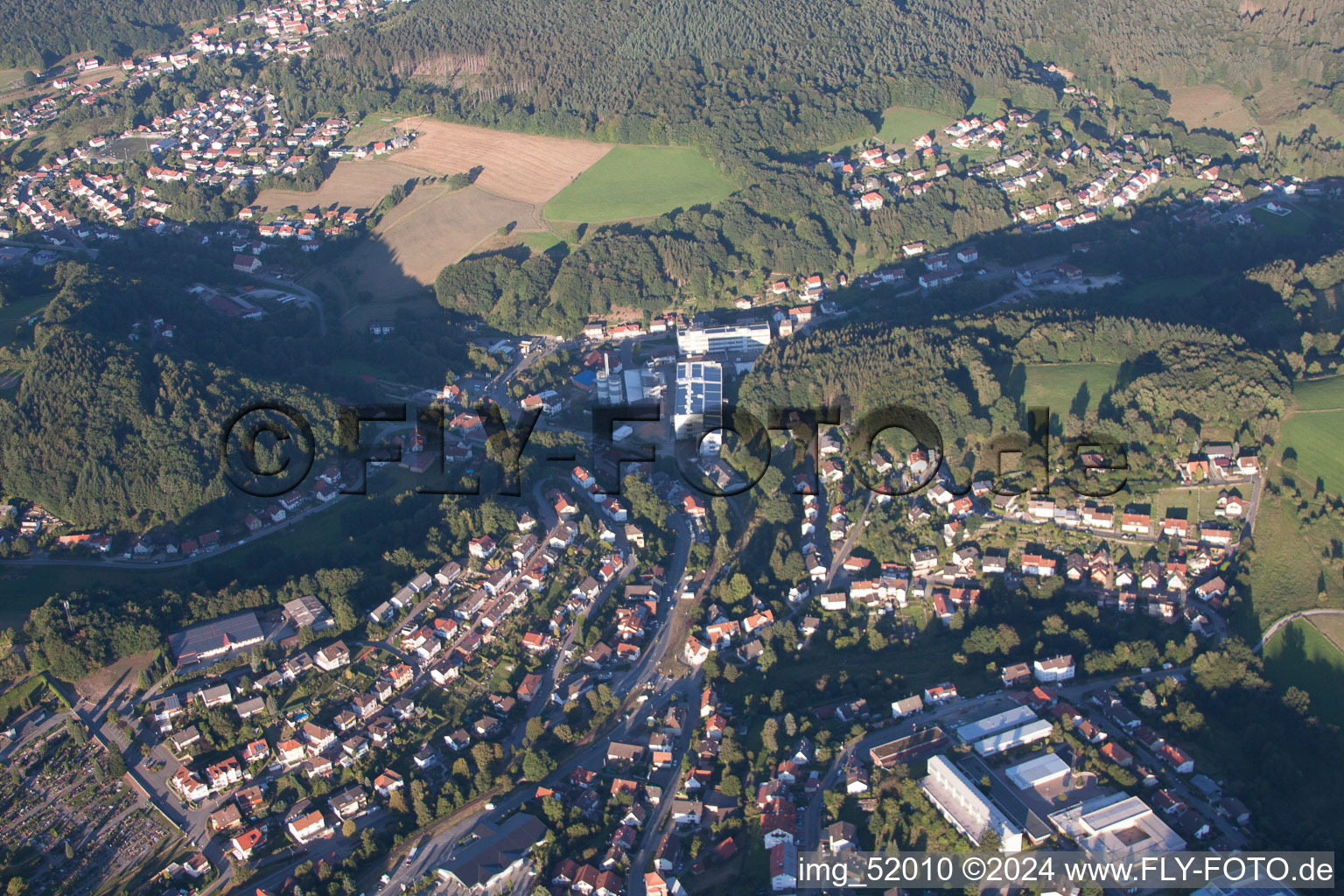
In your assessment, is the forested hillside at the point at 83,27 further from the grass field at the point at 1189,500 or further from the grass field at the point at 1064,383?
the grass field at the point at 1189,500

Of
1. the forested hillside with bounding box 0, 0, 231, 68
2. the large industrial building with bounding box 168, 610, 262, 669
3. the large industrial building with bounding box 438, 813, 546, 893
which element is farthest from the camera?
the forested hillside with bounding box 0, 0, 231, 68

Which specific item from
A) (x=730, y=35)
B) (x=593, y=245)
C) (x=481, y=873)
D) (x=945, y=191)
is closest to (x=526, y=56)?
(x=730, y=35)

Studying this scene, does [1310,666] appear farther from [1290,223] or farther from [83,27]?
[83,27]

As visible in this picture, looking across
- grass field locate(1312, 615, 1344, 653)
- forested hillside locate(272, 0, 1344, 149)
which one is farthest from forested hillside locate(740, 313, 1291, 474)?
forested hillside locate(272, 0, 1344, 149)

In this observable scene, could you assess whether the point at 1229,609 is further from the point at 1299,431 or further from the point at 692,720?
the point at 692,720

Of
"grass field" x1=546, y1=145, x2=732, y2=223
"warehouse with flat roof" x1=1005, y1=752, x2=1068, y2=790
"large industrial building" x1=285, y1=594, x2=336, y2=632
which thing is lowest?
"warehouse with flat roof" x1=1005, y1=752, x2=1068, y2=790

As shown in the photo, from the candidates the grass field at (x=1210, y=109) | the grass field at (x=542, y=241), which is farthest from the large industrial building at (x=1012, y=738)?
the grass field at (x=1210, y=109)

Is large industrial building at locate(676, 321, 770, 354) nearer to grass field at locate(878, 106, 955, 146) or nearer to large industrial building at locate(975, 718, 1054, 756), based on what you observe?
grass field at locate(878, 106, 955, 146)
